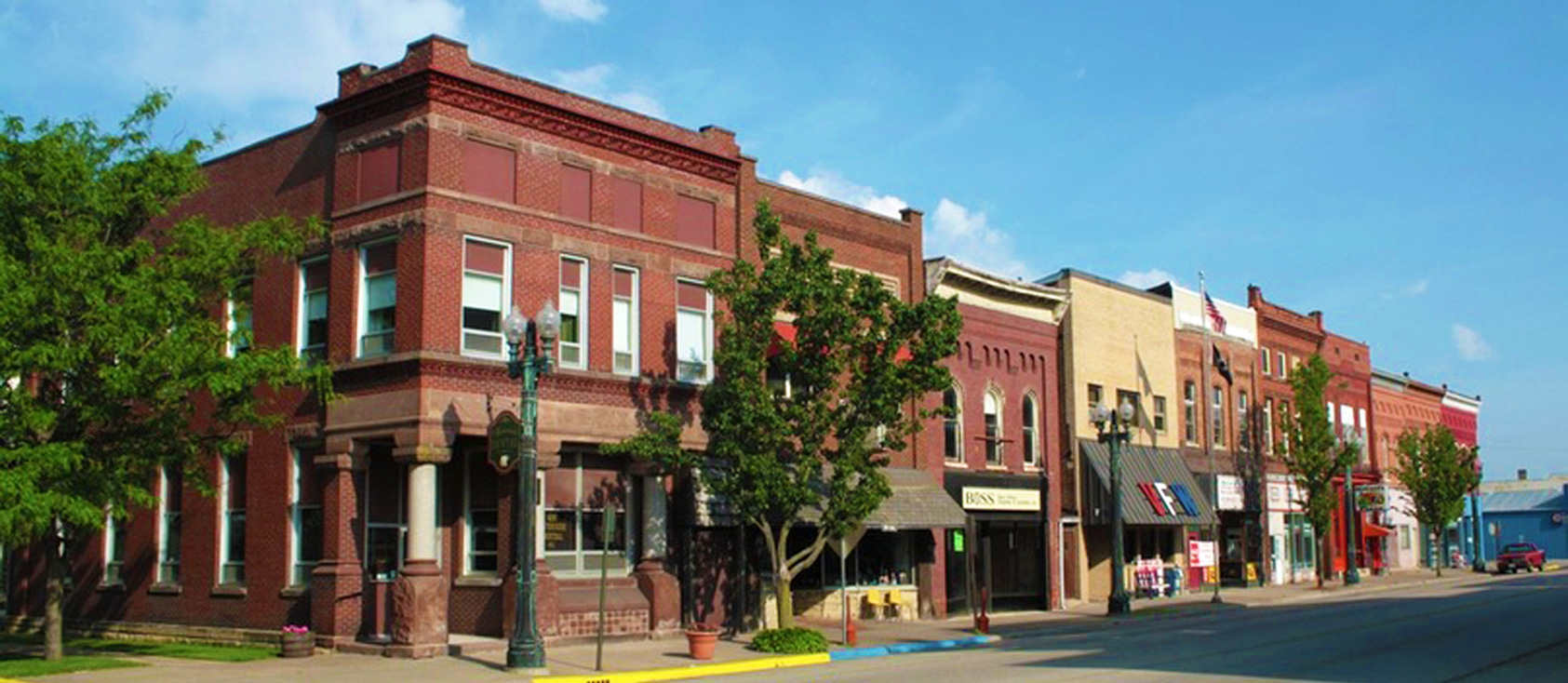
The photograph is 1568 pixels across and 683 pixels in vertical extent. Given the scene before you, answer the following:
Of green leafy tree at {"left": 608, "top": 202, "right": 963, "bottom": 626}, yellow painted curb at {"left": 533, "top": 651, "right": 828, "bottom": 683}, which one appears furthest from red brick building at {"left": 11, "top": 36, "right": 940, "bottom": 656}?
yellow painted curb at {"left": 533, "top": 651, "right": 828, "bottom": 683}

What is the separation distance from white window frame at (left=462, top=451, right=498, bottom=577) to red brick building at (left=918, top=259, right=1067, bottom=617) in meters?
12.6

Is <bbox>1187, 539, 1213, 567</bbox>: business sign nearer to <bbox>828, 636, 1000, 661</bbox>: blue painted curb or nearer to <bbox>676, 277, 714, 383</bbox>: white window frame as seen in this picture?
<bbox>828, 636, 1000, 661</bbox>: blue painted curb

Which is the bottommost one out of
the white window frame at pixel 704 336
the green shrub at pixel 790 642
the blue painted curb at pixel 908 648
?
the blue painted curb at pixel 908 648

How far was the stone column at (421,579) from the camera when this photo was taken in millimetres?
24516

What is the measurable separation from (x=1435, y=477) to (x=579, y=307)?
5032 centimetres

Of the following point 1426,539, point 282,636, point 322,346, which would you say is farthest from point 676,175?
point 1426,539

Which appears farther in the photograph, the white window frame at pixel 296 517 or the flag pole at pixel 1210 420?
the flag pole at pixel 1210 420

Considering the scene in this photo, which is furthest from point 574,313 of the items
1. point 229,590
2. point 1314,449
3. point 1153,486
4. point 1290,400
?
point 1290,400

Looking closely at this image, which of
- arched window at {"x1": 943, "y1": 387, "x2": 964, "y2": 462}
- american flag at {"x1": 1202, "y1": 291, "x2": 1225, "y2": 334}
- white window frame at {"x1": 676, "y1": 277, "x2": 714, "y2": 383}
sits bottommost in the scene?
arched window at {"x1": 943, "y1": 387, "x2": 964, "y2": 462}

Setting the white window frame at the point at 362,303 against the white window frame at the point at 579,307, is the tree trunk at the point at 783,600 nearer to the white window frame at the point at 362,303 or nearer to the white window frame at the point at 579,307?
the white window frame at the point at 579,307

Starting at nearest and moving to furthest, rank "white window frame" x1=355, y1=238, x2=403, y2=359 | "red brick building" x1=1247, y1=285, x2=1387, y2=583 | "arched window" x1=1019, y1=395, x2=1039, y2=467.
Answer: "white window frame" x1=355, y1=238, x2=403, y2=359
"arched window" x1=1019, y1=395, x2=1039, y2=467
"red brick building" x1=1247, y1=285, x2=1387, y2=583

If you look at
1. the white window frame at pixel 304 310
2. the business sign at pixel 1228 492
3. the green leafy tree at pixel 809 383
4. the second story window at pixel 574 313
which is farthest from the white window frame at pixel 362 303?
the business sign at pixel 1228 492

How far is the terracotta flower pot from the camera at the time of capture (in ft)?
79.9

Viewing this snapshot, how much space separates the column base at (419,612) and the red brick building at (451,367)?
5cm
